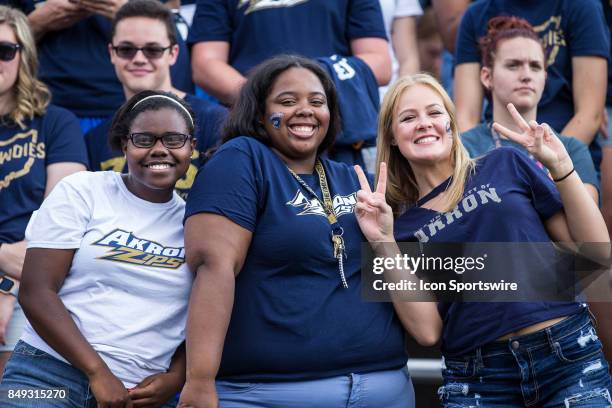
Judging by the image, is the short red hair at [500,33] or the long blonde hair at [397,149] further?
the short red hair at [500,33]

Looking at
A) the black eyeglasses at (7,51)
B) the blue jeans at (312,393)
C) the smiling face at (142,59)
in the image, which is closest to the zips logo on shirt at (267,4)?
the smiling face at (142,59)

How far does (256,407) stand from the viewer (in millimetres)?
3139

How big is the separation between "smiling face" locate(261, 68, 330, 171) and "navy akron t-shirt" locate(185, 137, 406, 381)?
0.22 m

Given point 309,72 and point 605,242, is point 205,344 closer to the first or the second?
point 309,72

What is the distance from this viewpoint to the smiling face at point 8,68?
441cm

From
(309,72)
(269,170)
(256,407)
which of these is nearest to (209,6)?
(309,72)

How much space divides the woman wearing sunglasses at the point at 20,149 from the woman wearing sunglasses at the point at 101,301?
0.85 metres

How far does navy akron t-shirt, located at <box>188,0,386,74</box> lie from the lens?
15.7ft

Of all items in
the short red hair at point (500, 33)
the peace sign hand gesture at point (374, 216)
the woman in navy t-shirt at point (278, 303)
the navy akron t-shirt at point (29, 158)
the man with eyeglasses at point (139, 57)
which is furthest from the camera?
the short red hair at point (500, 33)

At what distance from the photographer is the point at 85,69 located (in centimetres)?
490

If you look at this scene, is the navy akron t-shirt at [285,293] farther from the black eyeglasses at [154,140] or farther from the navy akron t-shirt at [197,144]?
the navy akron t-shirt at [197,144]

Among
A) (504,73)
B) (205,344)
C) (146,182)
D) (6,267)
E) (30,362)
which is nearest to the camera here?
(205,344)

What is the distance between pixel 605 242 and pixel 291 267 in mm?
1161

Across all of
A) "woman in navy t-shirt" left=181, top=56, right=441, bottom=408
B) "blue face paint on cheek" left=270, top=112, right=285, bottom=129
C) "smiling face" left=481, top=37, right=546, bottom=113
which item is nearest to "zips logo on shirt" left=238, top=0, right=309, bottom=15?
"smiling face" left=481, top=37, right=546, bottom=113
